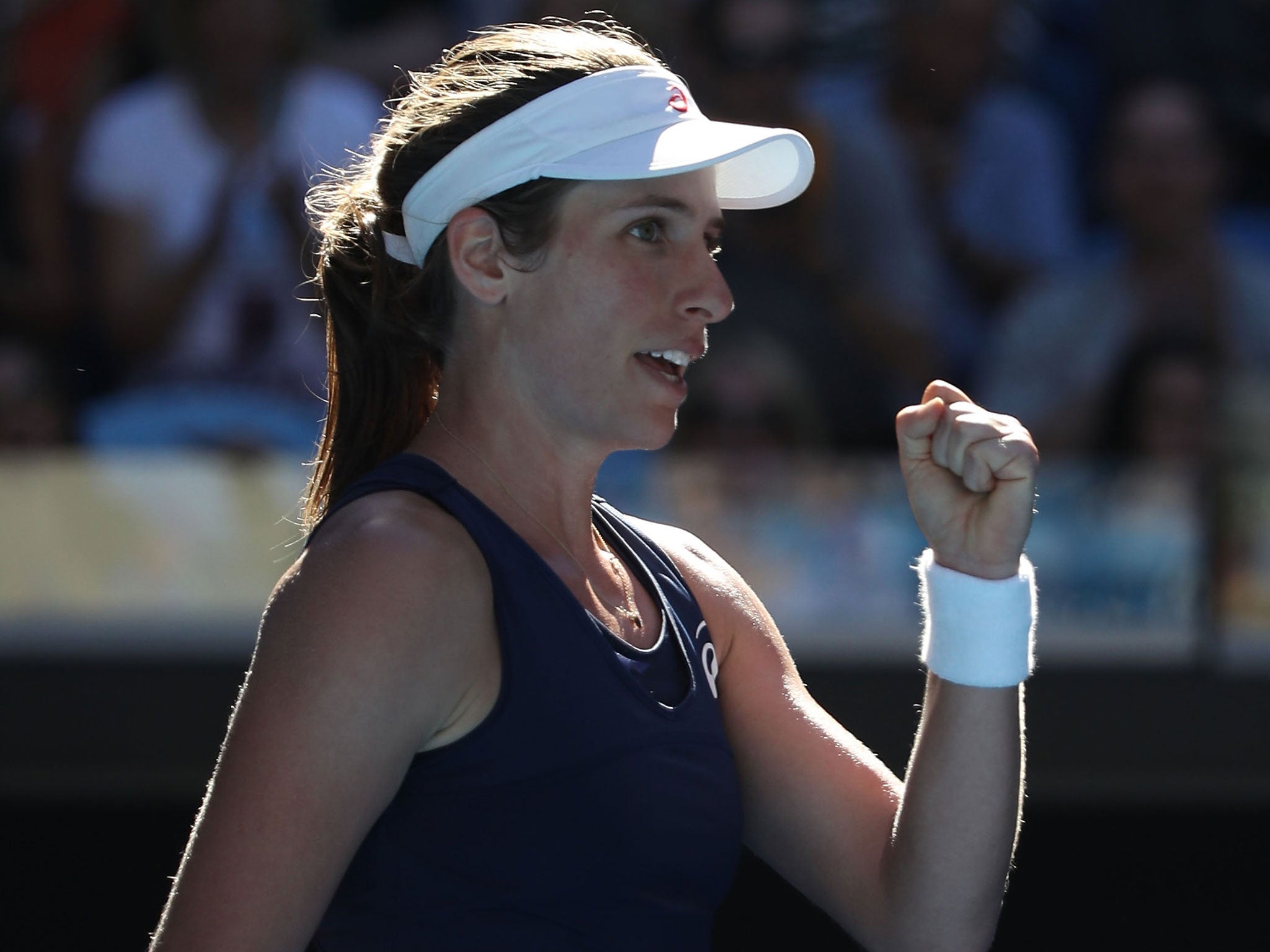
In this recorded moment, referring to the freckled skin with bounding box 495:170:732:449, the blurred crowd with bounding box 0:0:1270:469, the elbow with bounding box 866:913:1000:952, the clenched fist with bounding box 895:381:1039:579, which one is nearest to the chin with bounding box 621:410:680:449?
the freckled skin with bounding box 495:170:732:449

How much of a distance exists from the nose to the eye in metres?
0.04

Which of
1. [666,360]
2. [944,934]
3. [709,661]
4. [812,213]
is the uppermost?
[812,213]

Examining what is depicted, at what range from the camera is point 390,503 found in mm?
1430

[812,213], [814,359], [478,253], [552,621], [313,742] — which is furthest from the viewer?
[812,213]

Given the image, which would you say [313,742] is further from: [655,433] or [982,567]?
[982,567]

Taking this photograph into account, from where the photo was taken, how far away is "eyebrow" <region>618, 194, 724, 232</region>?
61.0 inches

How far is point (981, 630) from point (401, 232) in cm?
66

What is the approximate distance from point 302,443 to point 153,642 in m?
0.67

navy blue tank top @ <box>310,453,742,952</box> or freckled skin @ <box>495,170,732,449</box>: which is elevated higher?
freckled skin @ <box>495,170,732,449</box>

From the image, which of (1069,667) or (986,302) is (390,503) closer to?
(1069,667)

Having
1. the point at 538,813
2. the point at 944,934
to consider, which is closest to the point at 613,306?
the point at 538,813

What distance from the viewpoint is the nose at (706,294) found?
61.8 inches

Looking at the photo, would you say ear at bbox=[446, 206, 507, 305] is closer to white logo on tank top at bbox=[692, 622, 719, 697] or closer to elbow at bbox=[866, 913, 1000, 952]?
white logo on tank top at bbox=[692, 622, 719, 697]

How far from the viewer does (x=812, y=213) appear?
483 centimetres
